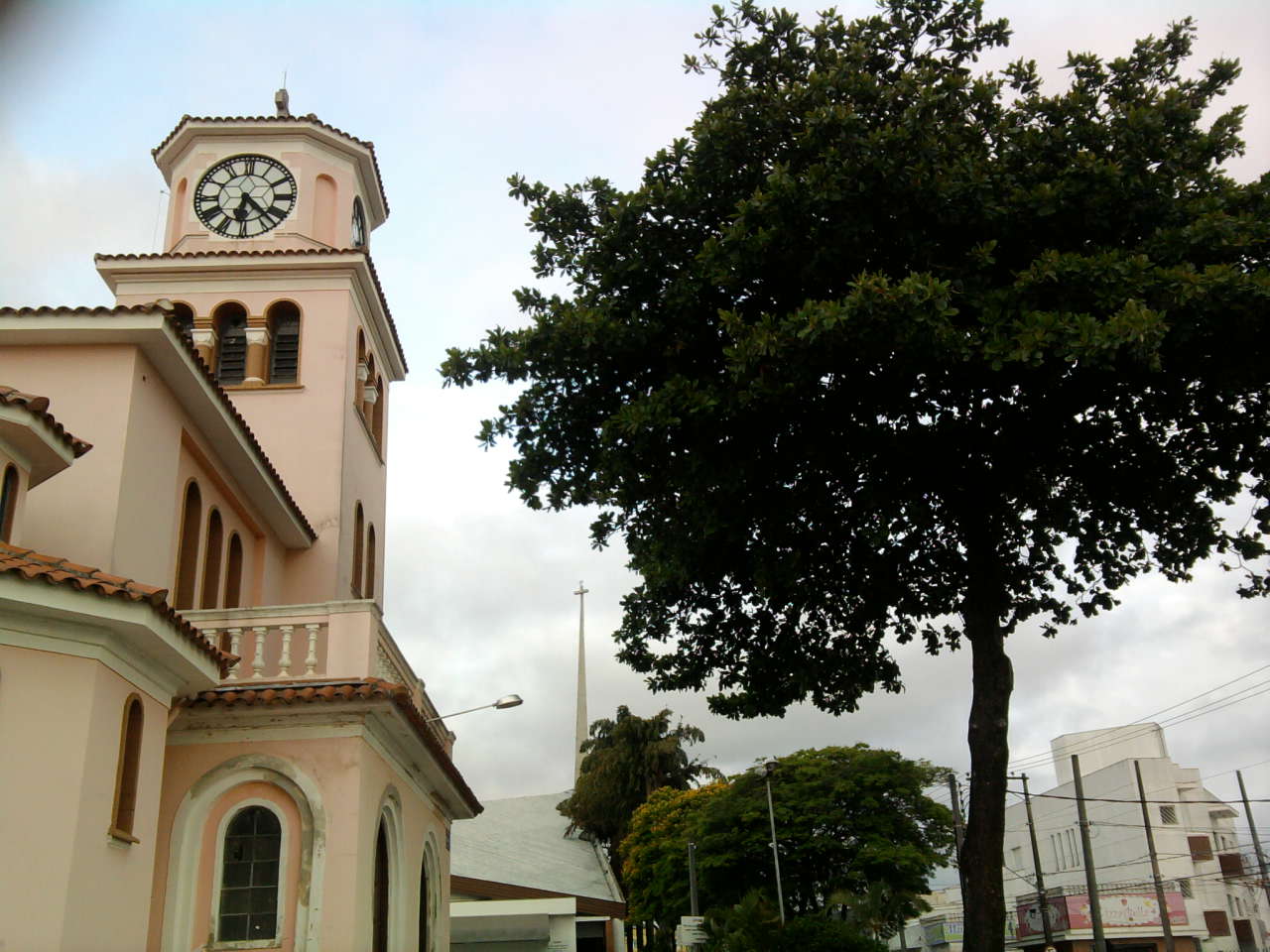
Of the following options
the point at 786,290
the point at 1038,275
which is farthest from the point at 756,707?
the point at 1038,275

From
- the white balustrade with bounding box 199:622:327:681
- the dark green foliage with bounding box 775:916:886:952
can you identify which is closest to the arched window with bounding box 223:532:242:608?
the white balustrade with bounding box 199:622:327:681

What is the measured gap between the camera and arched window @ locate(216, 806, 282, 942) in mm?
12047

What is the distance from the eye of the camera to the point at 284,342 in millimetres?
20469

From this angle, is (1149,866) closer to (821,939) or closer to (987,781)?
(821,939)

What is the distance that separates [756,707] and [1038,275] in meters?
6.07

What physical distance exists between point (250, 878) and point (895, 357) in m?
8.23

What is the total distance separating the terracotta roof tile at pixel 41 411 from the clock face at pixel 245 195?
11.0 metres

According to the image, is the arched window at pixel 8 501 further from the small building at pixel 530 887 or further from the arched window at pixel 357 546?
the small building at pixel 530 887

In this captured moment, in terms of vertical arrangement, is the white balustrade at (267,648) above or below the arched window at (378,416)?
below

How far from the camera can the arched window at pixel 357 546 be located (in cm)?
2003

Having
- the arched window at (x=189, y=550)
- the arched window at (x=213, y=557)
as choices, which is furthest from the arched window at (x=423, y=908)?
the arched window at (x=189, y=550)

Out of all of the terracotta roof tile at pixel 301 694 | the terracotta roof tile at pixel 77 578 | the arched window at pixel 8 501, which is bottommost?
the terracotta roof tile at pixel 301 694

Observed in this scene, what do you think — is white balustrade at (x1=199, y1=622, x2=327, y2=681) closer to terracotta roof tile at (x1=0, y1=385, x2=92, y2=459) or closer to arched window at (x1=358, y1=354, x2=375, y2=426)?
terracotta roof tile at (x1=0, y1=385, x2=92, y2=459)

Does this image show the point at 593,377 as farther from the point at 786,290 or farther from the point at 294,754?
the point at 294,754
